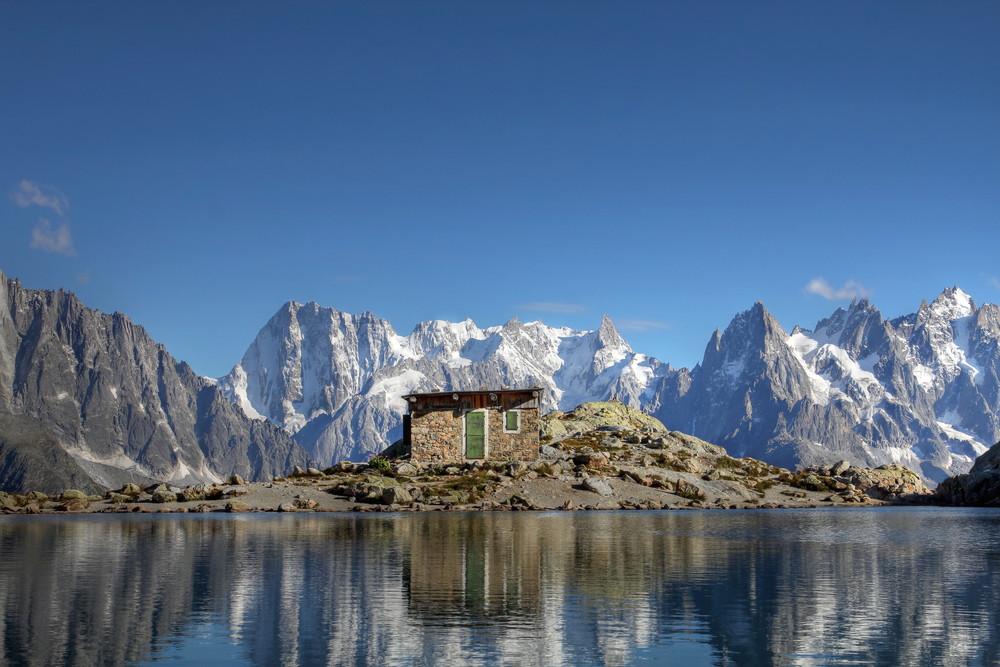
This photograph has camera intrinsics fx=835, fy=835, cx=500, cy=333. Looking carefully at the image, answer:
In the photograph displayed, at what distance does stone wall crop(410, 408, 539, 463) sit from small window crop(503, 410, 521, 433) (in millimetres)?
246

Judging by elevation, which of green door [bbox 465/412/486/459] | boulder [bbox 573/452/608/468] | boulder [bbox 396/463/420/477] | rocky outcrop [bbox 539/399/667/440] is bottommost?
boulder [bbox 396/463/420/477]

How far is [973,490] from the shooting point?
225 feet

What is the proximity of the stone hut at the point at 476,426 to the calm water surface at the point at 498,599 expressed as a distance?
29.4 m

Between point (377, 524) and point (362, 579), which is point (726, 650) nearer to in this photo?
point (362, 579)

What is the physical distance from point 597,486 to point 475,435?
1148 cm

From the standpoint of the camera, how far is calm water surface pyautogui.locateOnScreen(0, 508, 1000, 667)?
13.7 metres

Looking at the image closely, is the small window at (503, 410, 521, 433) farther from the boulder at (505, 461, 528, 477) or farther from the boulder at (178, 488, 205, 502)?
the boulder at (178, 488, 205, 502)

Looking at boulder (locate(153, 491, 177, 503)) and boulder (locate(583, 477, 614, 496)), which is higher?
boulder (locate(583, 477, 614, 496))

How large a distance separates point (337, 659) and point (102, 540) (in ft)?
75.0

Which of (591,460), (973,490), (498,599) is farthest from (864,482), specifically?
(498,599)

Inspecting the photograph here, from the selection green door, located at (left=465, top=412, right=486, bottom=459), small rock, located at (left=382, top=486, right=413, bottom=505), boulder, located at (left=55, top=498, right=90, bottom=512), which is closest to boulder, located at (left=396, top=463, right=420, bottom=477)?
green door, located at (left=465, top=412, right=486, bottom=459)

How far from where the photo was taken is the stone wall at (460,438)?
63.2 metres

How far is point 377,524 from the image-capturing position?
39031 millimetres

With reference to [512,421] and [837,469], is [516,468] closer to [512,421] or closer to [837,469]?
[512,421]
